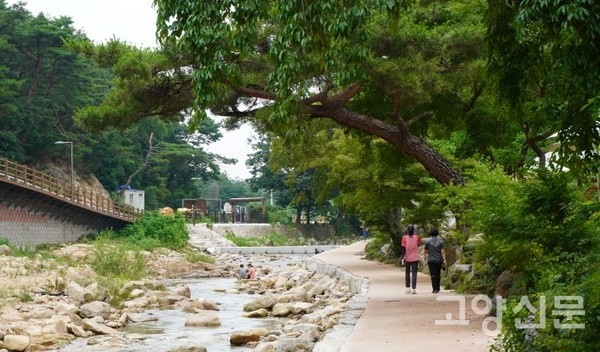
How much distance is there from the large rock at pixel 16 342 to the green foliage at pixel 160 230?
36006mm

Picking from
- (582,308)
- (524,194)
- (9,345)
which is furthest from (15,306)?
(582,308)

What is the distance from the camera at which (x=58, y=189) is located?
45188mm

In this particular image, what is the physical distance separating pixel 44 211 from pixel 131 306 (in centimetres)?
2357

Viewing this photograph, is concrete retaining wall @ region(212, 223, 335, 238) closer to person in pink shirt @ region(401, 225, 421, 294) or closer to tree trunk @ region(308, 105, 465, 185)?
person in pink shirt @ region(401, 225, 421, 294)

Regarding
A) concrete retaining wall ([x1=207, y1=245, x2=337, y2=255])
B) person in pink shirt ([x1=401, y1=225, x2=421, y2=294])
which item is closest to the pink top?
person in pink shirt ([x1=401, y1=225, x2=421, y2=294])

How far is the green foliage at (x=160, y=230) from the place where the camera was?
52.9m

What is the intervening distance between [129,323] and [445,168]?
8.25 metres

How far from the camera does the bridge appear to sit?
4094 centimetres

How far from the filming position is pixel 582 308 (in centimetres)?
741

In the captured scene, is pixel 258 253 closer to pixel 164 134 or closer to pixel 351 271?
pixel 164 134

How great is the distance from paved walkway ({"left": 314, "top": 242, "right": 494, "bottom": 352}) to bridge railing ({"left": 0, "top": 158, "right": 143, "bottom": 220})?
1008 inches

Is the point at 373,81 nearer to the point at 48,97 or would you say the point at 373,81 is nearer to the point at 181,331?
the point at 181,331

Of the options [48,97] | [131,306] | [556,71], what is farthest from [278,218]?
[556,71]

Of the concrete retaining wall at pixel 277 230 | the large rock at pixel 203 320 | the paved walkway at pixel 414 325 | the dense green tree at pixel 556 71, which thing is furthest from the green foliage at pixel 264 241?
the dense green tree at pixel 556 71
